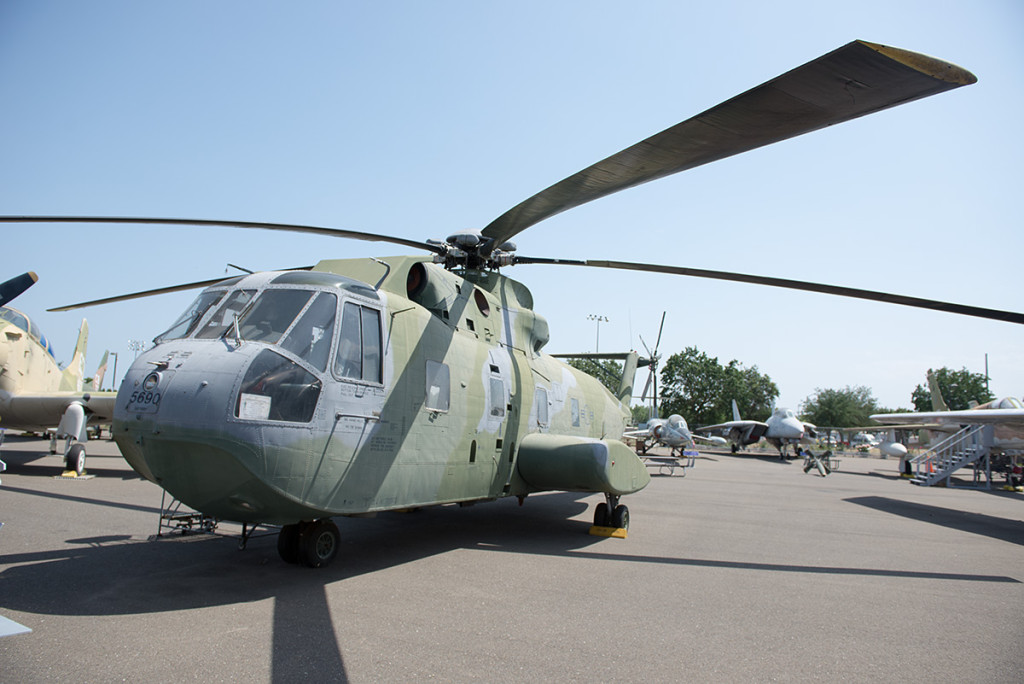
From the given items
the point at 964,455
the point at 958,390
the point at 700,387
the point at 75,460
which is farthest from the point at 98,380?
the point at 958,390

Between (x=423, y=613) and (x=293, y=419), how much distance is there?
203cm

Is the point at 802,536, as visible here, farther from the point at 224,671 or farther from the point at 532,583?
the point at 224,671

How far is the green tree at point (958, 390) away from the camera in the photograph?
7506 cm

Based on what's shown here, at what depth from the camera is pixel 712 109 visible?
4.58m

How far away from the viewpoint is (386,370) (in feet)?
21.0

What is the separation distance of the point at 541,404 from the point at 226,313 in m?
5.17

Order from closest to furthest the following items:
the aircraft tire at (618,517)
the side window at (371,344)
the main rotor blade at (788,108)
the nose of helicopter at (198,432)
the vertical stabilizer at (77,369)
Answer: the main rotor blade at (788,108) → the nose of helicopter at (198,432) → the side window at (371,344) → the aircraft tire at (618,517) → the vertical stabilizer at (77,369)

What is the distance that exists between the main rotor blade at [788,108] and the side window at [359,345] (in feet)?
8.10

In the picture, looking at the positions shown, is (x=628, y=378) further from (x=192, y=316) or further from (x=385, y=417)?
(x=192, y=316)

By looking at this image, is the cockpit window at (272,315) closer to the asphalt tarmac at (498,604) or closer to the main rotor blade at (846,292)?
the asphalt tarmac at (498,604)

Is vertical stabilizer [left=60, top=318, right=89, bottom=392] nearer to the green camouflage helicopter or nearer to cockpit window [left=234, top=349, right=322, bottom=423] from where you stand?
the green camouflage helicopter

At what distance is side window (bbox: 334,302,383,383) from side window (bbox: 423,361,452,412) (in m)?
0.83

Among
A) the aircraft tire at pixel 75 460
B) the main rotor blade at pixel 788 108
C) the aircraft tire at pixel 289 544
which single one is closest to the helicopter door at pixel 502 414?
the aircraft tire at pixel 289 544

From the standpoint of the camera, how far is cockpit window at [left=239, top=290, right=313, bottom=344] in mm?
5535
